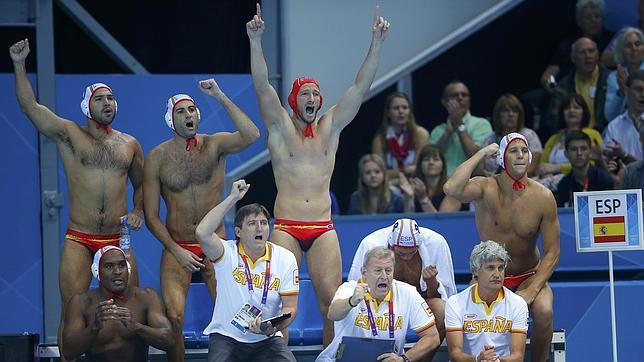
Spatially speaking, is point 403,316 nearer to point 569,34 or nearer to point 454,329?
point 454,329

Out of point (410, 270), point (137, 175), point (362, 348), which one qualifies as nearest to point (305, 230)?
point (410, 270)

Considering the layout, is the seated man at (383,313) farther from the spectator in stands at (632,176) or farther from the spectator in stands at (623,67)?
the spectator in stands at (623,67)

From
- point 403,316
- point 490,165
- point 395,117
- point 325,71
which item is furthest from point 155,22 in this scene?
point 403,316

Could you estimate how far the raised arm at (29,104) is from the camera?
32.9ft

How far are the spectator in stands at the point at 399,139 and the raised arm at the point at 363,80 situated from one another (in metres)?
2.03

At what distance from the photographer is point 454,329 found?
377 inches

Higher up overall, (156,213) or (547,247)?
(156,213)

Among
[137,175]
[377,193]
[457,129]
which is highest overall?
[457,129]

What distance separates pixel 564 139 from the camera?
39.2ft

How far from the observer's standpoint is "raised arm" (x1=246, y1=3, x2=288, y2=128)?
32.7 feet

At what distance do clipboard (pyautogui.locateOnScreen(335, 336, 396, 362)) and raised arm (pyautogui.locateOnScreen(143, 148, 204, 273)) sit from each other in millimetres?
1376

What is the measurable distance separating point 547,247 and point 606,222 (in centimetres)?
47

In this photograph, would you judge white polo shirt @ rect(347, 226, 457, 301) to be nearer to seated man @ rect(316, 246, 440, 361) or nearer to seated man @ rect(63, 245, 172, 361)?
seated man @ rect(316, 246, 440, 361)

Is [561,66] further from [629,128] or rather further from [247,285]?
[247,285]
